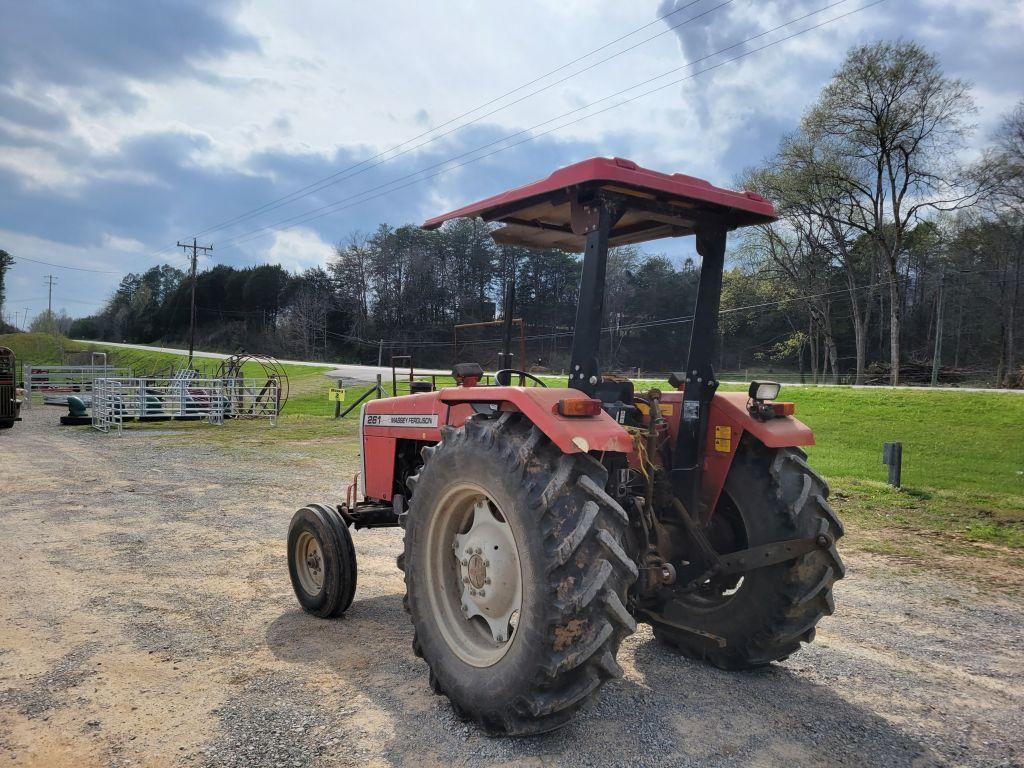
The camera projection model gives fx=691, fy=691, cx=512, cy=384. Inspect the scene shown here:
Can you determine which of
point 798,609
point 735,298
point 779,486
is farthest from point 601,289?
point 735,298

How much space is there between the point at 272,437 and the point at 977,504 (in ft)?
47.0

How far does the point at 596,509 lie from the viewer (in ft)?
9.26

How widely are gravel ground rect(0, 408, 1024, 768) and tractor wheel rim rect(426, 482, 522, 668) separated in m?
0.37

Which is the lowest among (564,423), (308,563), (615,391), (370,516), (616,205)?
(308,563)

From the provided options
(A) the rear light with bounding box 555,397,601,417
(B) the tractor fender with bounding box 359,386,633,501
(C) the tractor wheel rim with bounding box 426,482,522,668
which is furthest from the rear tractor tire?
(A) the rear light with bounding box 555,397,601,417

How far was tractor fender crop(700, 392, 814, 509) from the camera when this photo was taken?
374cm

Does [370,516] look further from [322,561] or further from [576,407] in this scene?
[576,407]

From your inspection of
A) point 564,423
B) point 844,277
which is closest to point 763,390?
point 564,423

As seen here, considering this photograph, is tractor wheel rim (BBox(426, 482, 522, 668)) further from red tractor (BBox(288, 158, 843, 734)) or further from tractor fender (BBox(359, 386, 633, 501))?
tractor fender (BBox(359, 386, 633, 501))

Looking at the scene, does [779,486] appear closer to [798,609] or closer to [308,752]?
[798,609]

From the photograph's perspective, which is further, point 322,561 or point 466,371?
point 322,561

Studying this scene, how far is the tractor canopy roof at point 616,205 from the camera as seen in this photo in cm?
A: 316

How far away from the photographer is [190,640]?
4.27m

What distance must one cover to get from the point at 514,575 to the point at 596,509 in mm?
623
